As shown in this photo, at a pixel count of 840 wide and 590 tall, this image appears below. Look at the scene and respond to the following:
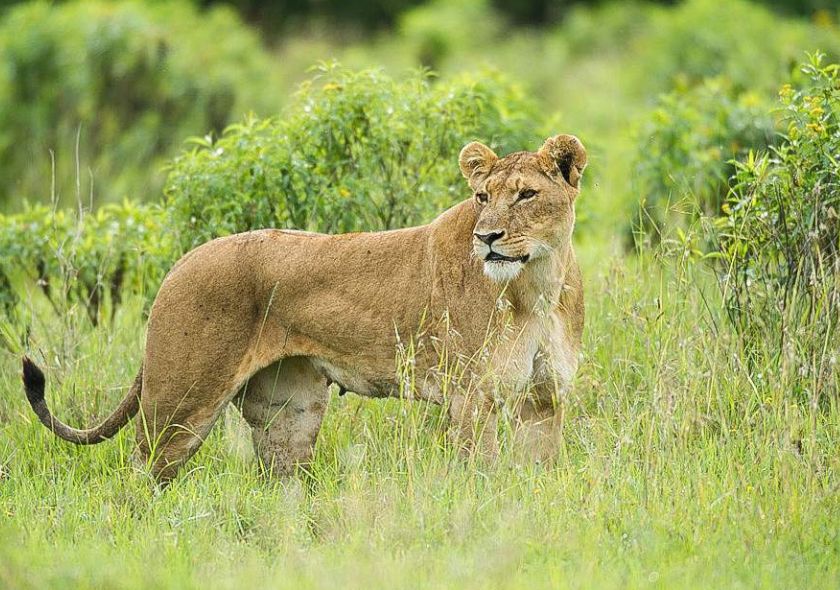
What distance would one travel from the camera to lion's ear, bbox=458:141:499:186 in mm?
5605

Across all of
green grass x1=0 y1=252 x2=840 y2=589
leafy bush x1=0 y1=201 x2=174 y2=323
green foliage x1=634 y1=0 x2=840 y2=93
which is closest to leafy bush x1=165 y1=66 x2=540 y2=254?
leafy bush x1=0 y1=201 x2=174 y2=323

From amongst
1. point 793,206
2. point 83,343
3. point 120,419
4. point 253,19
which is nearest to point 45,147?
point 83,343

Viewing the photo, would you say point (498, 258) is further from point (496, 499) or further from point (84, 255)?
point (84, 255)

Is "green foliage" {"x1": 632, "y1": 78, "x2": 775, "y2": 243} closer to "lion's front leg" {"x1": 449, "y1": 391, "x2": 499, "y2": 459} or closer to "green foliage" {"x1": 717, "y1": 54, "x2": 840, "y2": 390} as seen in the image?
"green foliage" {"x1": 717, "y1": 54, "x2": 840, "y2": 390}

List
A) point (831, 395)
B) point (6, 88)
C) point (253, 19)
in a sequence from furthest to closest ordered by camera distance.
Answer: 1. point (253, 19)
2. point (6, 88)
3. point (831, 395)

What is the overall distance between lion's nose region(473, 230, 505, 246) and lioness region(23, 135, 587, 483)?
11cm

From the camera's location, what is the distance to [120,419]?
5910mm

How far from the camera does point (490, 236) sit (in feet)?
17.2

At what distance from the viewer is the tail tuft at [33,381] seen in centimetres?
568

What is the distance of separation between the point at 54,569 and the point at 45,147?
981cm

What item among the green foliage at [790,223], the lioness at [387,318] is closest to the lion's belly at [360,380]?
the lioness at [387,318]

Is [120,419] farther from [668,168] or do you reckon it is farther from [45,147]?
[45,147]

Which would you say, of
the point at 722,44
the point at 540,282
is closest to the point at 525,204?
the point at 540,282

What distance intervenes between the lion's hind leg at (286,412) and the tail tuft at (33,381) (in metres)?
0.86
